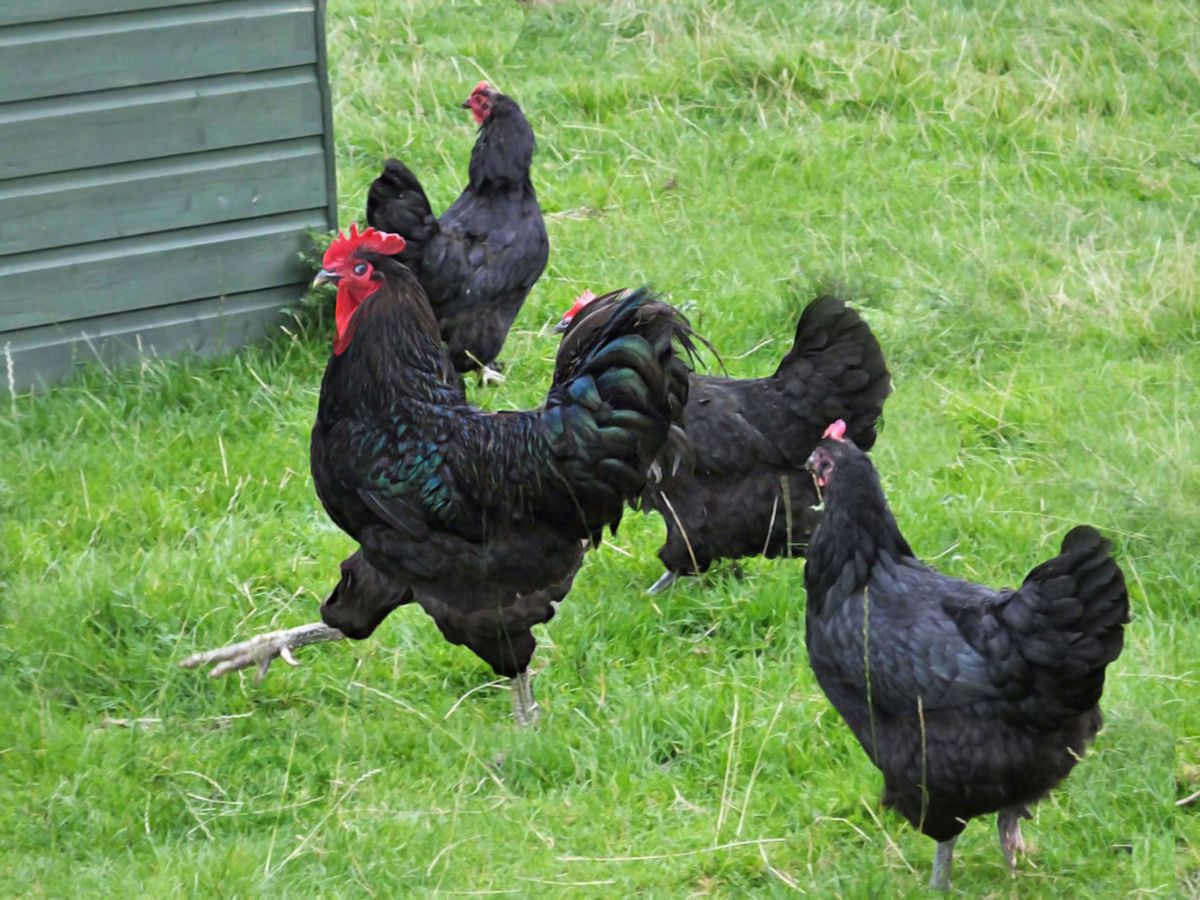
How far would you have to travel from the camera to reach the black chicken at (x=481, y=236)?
22.2 feet

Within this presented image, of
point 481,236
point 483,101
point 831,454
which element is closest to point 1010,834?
point 831,454

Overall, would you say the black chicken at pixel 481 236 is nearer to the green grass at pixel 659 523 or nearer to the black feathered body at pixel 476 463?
the green grass at pixel 659 523

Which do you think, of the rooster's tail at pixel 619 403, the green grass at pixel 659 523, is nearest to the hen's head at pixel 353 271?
the rooster's tail at pixel 619 403

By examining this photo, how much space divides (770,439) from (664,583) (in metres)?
0.68

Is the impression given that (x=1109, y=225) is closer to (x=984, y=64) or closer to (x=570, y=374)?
(x=984, y=64)

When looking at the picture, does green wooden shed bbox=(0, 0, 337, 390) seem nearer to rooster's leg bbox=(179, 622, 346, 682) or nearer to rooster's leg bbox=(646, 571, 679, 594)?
rooster's leg bbox=(179, 622, 346, 682)

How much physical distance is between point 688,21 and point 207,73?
172 inches

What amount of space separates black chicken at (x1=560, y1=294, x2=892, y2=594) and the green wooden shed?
2433 millimetres

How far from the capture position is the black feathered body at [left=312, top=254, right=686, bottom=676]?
4.75 metres

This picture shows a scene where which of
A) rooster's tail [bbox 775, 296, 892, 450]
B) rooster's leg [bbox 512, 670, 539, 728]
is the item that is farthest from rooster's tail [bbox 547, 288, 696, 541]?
rooster's tail [bbox 775, 296, 892, 450]

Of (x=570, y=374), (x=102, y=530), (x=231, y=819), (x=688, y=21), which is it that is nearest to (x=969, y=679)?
(x=570, y=374)

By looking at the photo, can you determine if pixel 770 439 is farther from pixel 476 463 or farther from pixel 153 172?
pixel 153 172

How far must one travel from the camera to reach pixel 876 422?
5785 mm

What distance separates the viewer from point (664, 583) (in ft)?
18.7
